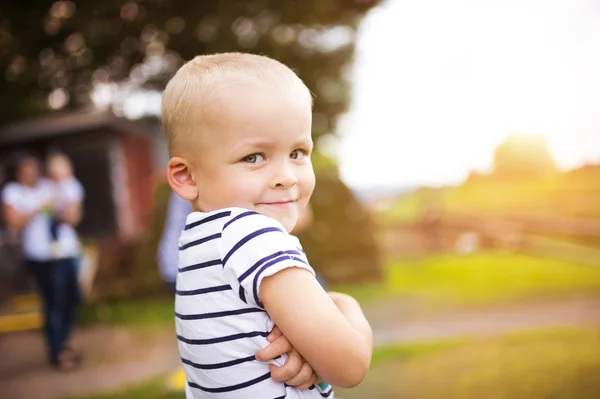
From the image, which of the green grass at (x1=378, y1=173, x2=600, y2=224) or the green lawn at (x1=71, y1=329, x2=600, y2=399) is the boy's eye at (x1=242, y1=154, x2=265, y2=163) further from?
the green grass at (x1=378, y1=173, x2=600, y2=224)

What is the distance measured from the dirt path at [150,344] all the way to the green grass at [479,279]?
56 cm

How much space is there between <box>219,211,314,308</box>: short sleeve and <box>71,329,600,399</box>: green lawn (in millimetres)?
2998

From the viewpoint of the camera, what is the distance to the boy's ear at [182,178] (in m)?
1.17

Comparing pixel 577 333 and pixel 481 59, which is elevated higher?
pixel 481 59

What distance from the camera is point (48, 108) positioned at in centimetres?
1084

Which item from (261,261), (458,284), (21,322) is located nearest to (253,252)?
(261,261)

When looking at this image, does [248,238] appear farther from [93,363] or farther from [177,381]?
[93,363]

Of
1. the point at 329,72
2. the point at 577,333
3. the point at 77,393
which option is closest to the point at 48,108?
the point at 329,72

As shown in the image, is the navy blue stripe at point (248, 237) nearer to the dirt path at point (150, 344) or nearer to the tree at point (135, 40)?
the dirt path at point (150, 344)

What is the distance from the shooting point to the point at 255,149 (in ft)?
3.55

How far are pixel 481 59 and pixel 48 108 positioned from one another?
7.82 meters

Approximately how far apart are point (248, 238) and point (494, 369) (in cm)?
360

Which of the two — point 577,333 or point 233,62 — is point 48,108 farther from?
point 233,62

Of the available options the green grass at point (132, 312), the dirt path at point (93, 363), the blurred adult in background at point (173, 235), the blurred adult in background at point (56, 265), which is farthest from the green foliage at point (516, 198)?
the blurred adult in background at point (173, 235)
